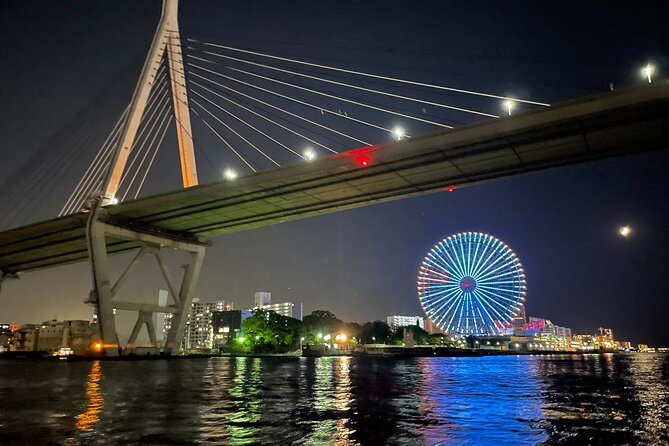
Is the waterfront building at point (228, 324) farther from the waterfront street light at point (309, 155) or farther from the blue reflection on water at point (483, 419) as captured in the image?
the blue reflection on water at point (483, 419)

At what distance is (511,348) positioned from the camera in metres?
155

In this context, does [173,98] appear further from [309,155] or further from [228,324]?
[228,324]

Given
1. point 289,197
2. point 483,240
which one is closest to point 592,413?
point 289,197

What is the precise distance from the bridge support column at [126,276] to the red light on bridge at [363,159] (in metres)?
22.7

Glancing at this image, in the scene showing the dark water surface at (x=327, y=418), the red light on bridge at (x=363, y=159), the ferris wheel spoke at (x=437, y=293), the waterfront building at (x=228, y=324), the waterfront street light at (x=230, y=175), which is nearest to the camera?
the dark water surface at (x=327, y=418)

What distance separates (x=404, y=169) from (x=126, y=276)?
27.6m

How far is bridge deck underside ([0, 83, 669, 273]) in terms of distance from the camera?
24781 millimetres

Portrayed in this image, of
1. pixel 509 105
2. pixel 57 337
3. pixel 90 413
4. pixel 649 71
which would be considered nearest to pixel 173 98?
pixel 509 105

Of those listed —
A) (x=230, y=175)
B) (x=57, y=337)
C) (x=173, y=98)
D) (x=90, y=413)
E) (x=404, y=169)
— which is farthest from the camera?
(x=57, y=337)

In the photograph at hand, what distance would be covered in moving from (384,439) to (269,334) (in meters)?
78.4

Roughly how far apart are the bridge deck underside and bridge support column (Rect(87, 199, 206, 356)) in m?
0.93

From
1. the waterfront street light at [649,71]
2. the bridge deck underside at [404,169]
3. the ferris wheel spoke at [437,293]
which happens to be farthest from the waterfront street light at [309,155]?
the ferris wheel spoke at [437,293]

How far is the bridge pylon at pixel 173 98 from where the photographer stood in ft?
136

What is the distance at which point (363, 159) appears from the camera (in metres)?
31.1
